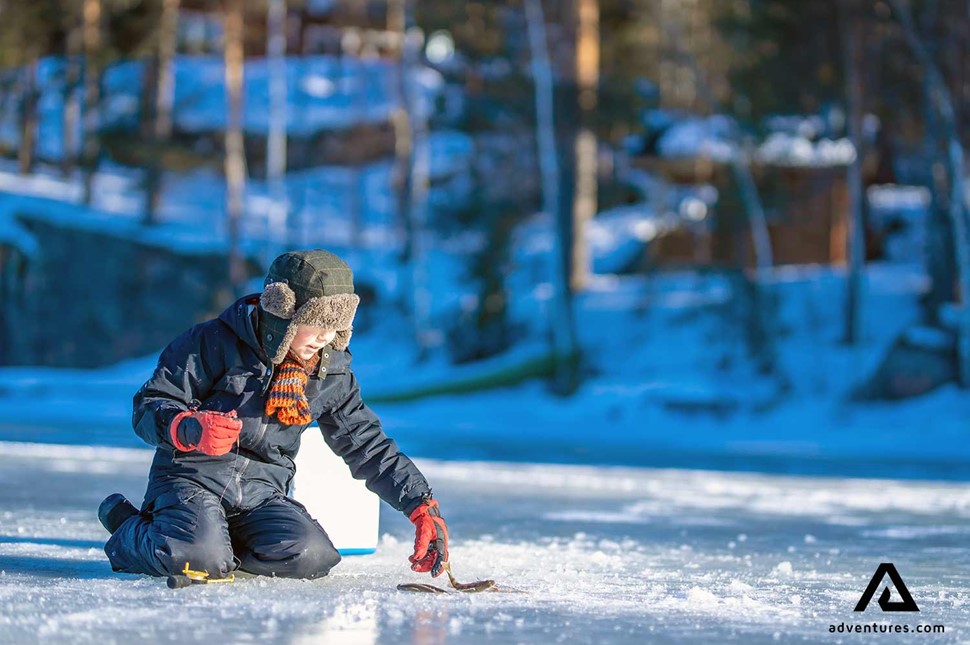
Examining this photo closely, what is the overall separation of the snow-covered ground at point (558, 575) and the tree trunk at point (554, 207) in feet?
45.0

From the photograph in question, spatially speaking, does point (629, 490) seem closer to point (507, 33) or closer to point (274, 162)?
point (507, 33)

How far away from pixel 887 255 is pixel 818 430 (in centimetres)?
1274

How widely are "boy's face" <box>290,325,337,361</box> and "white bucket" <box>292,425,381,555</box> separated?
126 centimetres

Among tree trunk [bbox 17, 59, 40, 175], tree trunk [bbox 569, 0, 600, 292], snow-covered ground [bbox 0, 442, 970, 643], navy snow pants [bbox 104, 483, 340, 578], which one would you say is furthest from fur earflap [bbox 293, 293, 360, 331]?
tree trunk [bbox 17, 59, 40, 175]

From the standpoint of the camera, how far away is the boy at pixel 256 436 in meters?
4.92

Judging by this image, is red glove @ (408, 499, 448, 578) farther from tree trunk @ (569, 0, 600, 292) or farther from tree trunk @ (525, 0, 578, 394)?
tree trunk @ (569, 0, 600, 292)

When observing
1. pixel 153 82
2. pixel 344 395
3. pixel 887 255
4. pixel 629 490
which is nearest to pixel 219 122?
pixel 153 82

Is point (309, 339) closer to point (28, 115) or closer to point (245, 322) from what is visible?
point (245, 322)

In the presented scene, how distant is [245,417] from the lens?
5.07 meters

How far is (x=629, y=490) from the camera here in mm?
10586

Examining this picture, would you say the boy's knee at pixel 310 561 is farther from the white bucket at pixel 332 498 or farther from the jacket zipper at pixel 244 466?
the white bucket at pixel 332 498

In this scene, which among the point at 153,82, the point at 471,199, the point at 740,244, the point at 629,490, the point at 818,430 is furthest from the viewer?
the point at 153,82

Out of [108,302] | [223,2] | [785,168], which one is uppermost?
[223,2]

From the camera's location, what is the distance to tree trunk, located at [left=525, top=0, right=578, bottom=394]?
24.2 metres
